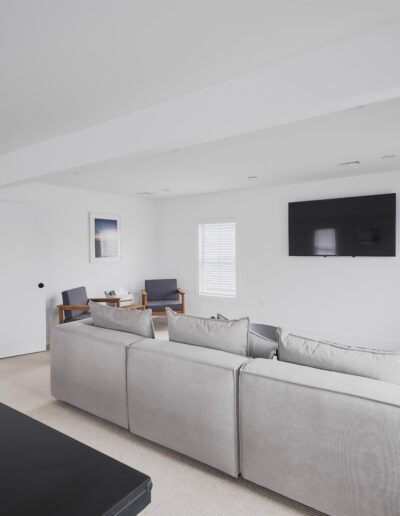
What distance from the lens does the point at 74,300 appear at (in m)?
5.12

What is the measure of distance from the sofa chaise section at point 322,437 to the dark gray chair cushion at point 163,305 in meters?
4.00

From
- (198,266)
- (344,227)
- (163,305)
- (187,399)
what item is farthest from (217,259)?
(187,399)

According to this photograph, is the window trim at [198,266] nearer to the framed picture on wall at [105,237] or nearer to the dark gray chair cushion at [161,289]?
the dark gray chair cushion at [161,289]

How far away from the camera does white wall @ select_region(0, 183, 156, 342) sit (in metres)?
5.16

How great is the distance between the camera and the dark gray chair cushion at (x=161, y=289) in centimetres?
653

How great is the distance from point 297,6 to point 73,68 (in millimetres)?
1231

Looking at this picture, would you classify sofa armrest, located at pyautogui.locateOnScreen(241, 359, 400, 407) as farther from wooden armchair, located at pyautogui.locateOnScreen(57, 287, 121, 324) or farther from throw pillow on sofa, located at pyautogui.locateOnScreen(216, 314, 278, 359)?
wooden armchair, located at pyautogui.locateOnScreen(57, 287, 121, 324)

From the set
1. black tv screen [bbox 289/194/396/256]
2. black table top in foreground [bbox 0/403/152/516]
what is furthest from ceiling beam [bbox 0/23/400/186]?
black tv screen [bbox 289/194/396/256]

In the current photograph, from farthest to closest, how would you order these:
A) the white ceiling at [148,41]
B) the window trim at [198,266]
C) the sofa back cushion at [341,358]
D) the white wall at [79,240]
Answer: the window trim at [198,266] → the white wall at [79,240] → the sofa back cushion at [341,358] → the white ceiling at [148,41]

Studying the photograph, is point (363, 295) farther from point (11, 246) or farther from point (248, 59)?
point (11, 246)

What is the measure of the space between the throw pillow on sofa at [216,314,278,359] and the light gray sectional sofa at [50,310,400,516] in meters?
0.18

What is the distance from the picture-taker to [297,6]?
151cm

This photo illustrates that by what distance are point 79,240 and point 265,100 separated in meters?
4.33

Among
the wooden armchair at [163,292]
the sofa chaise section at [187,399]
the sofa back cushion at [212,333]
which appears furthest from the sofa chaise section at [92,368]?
the wooden armchair at [163,292]
